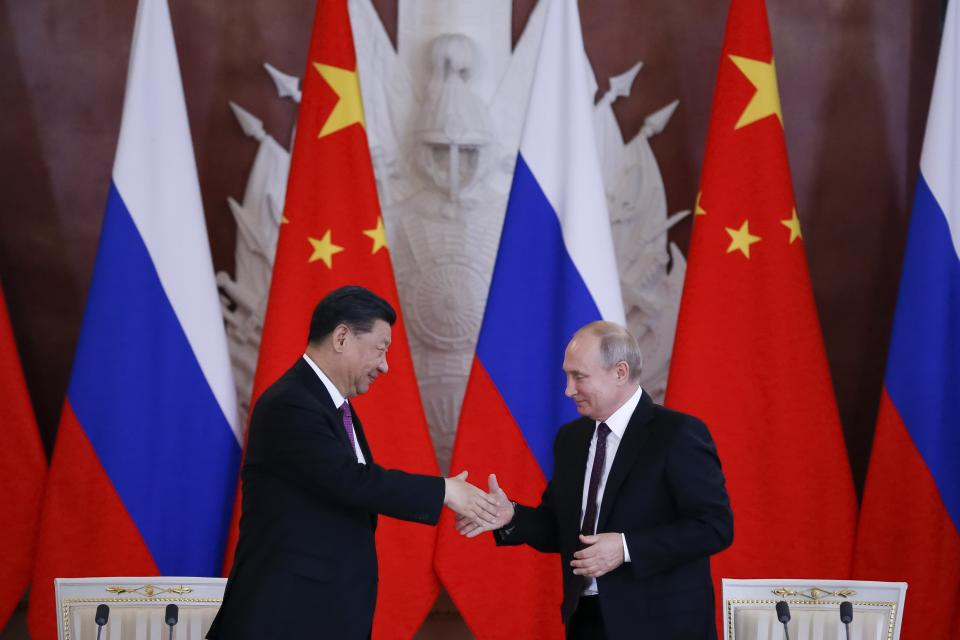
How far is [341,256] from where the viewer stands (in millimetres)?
3678

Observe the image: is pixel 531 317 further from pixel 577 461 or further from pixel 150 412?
pixel 150 412

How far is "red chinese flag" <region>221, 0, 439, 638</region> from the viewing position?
3.64 meters

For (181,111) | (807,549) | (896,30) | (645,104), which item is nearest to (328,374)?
(181,111)

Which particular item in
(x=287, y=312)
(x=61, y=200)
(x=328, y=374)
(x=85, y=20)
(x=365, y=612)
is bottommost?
(x=365, y=612)

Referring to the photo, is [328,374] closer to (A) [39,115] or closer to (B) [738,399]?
(B) [738,399]

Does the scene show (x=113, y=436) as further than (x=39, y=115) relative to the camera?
No

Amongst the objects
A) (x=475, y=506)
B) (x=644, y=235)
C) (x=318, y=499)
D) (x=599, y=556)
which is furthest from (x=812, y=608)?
(x=644, y=235)

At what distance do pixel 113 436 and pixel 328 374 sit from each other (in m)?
1.51

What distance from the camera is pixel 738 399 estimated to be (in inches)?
144

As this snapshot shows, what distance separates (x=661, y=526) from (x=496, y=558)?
1.35 metres

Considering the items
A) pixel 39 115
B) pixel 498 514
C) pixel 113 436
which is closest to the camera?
pixel 498 514

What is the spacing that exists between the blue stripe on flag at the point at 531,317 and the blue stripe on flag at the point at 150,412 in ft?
3.09

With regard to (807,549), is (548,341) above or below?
above

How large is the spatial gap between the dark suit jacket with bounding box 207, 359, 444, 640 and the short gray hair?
505mm
